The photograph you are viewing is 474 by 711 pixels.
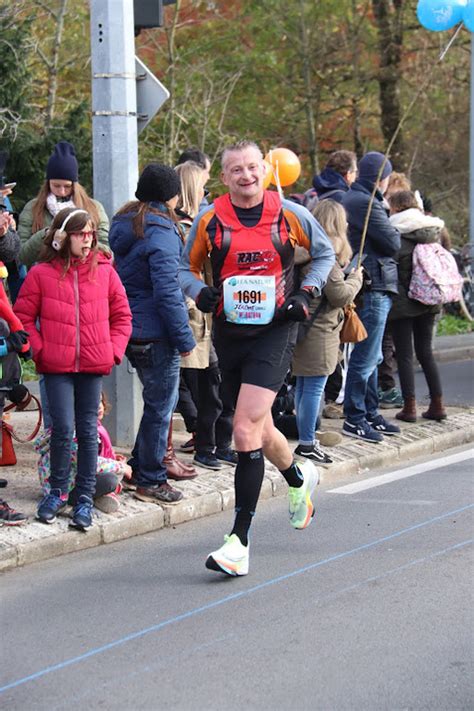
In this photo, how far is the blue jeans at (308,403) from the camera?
8.11 meters

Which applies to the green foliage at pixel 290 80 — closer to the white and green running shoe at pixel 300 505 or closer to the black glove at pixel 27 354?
the black glove at pixel 27 354

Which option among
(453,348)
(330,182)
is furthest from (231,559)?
(453,348)

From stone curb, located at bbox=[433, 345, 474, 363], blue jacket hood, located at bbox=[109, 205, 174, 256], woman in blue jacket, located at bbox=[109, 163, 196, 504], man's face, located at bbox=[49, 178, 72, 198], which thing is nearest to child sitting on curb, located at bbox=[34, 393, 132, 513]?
woman in blue jacket, located at bbox=[109, 163, 196, 504]

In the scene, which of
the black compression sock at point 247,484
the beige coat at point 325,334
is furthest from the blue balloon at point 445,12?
the black compression sock at point 247,484

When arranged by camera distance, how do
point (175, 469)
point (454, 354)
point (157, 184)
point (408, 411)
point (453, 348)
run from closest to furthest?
point (157, 184)
point (175, 469)
point (408, 411)
point (454, 354)
point (453, 348)

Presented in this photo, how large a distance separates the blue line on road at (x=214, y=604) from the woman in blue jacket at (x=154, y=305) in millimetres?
1270

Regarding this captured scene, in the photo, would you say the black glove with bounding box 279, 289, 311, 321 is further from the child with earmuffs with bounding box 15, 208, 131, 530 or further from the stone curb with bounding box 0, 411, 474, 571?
the stone curb with bounding box 0, 411, 474, 571

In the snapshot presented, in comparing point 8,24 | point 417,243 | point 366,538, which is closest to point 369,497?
point 366,538

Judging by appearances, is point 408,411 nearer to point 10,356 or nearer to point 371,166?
point 371,166

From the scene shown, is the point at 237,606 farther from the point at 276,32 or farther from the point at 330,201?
the point at 276,32

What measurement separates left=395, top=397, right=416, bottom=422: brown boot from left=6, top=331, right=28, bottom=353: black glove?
411 cm

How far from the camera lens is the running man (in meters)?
5.76

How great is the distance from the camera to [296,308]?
574 cm

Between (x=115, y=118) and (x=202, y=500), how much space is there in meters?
2.64
